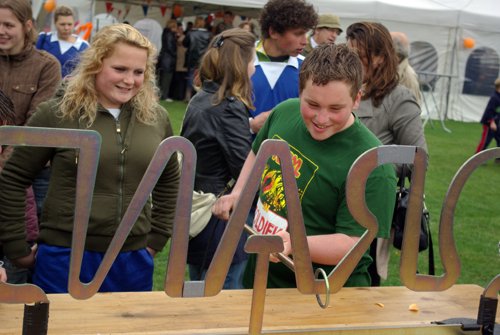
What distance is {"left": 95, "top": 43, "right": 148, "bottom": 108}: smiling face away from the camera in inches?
107

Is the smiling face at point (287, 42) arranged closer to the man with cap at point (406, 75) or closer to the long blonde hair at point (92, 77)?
the man with cap at point (406, 75)

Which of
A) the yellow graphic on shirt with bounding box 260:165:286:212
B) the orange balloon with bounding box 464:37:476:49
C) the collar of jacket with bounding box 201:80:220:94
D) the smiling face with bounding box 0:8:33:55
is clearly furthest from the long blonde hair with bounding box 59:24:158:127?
the orange balloon with bounding box 464:37:476:49

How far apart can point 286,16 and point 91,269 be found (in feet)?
6.54

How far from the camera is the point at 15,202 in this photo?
2795mm

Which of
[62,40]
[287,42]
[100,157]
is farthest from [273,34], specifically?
[62,40]

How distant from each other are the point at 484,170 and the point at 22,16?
30.8ft

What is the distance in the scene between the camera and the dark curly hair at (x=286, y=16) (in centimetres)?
419

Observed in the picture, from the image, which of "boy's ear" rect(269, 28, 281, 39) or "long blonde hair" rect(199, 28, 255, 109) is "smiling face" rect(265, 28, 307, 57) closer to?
"boy's ear" rect(269, 28, 281, 39)

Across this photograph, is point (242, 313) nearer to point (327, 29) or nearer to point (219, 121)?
point (219, 121)

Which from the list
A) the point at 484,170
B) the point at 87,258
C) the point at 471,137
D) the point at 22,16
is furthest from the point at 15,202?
the point at 471,137

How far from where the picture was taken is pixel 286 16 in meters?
4.18

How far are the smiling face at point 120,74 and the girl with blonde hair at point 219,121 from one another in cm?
89

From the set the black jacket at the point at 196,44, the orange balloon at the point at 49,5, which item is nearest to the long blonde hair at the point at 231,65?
the orange balloon at the point at 49,5

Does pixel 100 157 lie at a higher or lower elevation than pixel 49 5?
higher
